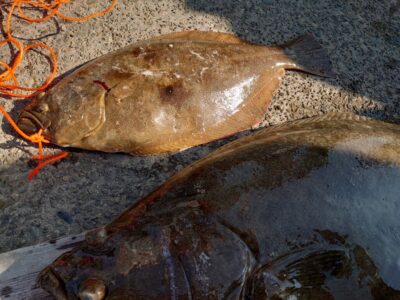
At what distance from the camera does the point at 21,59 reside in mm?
3520

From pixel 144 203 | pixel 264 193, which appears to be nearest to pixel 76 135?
pixel 144 203

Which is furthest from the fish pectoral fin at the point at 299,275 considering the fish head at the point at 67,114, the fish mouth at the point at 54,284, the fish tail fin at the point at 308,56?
the fish tail fin at the point at 308,56

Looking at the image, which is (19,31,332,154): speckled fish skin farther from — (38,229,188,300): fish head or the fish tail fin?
(38,229,188,300): fish head

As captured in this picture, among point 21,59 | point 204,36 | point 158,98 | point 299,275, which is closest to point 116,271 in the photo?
point 299,275

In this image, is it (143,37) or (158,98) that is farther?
(143,37)

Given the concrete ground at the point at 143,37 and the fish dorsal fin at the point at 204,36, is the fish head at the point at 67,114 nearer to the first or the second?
the concrete ground at the point at 143,37

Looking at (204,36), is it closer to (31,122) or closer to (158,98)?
(158,98)

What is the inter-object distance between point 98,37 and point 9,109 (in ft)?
3.00

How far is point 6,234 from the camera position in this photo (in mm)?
2912

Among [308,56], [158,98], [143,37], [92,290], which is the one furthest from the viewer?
[143,37]

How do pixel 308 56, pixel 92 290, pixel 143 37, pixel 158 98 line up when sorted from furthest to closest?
pixel 143 37, pixel 308 56, pixel 158 98, pixel 92 290

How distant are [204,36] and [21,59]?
4.76 feet

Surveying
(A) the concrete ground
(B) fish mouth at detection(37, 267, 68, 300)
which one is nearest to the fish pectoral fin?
(B) fish mouth at detection(37, 267, 68, 300)

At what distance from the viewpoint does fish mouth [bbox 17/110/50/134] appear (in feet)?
10.1
